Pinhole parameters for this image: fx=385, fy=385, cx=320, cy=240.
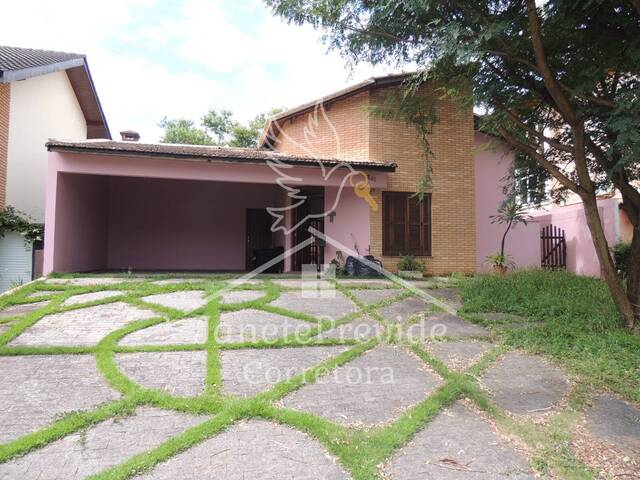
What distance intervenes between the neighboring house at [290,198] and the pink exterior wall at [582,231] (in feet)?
4.33

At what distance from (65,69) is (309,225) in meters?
8.91

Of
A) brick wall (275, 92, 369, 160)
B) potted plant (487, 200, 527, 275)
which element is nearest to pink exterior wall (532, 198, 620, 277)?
potted plant (487, 200, 527, 275)

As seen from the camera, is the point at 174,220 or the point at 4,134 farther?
the point at 174,220

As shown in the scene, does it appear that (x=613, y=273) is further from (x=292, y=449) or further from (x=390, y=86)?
(x=390, y=86)

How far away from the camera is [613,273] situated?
545 cm

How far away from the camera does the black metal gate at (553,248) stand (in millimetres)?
12938

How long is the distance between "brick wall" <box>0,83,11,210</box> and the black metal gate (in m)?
15.7

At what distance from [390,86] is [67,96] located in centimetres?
1088

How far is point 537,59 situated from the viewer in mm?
5070

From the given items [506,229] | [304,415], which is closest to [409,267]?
[506,229]

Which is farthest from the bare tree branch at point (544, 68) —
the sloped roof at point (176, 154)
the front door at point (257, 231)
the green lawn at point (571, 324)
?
the front door at point (257, 231)

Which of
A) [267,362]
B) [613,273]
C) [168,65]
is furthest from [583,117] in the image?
[168,65]

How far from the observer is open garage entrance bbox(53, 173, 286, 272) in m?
12.6

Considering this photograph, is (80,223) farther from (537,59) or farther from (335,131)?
(537,59)
